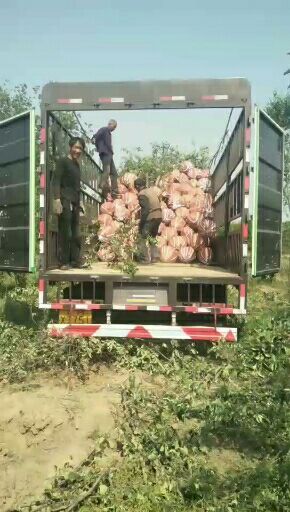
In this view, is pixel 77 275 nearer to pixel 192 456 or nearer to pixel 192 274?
pixel 192 274

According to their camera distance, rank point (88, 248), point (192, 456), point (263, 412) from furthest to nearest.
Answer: point (88, 248), point (263, 412), point (192, 456)

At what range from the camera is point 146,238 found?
775cm

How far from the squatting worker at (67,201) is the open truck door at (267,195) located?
2214 mm

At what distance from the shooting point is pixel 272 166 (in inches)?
243

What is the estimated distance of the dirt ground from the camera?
12.1 ft

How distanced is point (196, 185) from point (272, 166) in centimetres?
265

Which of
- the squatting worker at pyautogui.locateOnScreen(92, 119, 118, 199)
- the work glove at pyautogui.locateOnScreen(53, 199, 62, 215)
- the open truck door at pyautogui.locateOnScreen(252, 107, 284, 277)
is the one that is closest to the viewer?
the open truck door at pyautogui.locateOnScreen(252, 107, 284, 277)

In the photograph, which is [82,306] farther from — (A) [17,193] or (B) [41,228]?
(A) [17,193]

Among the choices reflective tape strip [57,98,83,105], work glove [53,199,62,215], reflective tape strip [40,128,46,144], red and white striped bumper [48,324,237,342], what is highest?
reflective tape strip [57,98,83,105]

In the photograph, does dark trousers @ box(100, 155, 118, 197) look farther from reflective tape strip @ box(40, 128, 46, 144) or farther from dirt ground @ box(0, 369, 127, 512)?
dirt ground @ box(0, 369, 127, 512)

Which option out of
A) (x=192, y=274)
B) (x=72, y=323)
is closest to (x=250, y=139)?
(x=192, y=274)

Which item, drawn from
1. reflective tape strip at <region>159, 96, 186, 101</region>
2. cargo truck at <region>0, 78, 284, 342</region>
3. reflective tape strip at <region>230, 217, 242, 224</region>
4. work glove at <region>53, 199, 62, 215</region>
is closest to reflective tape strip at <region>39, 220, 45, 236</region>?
cargo truck at <region>0, 78, 284, 342</region>

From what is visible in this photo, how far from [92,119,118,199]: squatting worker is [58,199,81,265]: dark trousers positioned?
225 cm

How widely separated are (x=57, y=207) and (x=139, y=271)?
4.15 feet
